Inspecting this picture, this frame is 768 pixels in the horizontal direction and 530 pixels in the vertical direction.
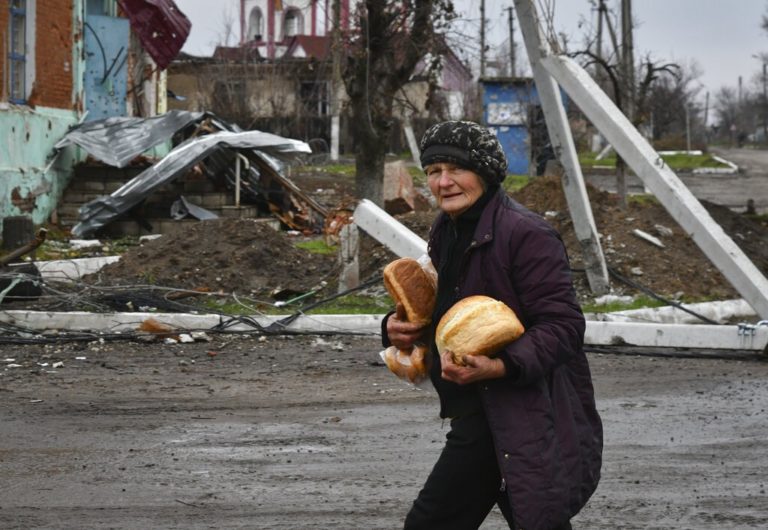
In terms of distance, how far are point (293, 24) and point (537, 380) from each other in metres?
75.6

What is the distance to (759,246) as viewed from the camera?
16109mm

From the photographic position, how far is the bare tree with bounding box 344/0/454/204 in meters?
20.3

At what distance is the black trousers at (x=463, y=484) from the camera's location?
3.82 metres

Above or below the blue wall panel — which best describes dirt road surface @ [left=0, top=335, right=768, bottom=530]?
below

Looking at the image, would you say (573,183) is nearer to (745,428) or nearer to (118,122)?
(745,428)

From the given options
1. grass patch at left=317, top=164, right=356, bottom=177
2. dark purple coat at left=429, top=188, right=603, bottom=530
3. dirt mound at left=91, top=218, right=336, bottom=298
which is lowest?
dirt mound at left=91, top=218, right=336, bottom=298

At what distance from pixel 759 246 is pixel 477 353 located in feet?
43.3

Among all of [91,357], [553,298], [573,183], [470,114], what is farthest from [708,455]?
[470,114]

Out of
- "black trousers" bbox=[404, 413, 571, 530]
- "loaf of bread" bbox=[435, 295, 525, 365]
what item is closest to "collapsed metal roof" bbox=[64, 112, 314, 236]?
"black trousers" bbox=[404, 413, 571, 530]

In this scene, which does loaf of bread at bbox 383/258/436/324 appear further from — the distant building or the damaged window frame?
the distant building

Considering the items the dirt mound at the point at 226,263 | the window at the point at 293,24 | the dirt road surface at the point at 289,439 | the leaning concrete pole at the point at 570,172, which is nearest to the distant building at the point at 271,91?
the window at the point at 293,24

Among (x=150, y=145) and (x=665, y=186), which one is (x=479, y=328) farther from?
(x=150, y=145)

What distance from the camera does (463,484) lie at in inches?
151

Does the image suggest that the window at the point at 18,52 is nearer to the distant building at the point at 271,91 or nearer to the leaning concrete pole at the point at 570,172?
the leaning concrete pole at the point at 570,172
